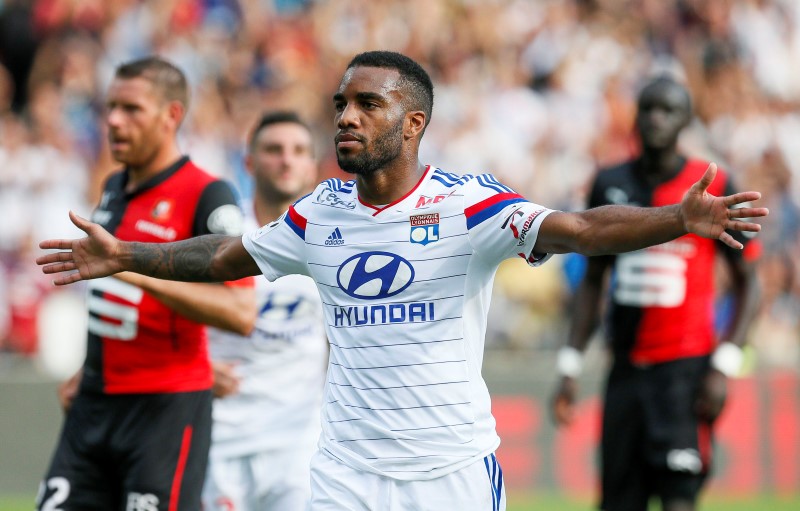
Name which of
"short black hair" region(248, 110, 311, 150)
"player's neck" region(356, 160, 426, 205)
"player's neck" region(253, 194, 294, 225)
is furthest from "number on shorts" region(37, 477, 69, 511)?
"short black hair" region(248, 110, 311, 150)

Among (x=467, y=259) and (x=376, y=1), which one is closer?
(x=467, y=259)

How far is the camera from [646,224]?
4.82 metres

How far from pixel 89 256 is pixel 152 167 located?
1471 mm

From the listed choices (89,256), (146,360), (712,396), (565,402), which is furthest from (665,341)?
(89,256)

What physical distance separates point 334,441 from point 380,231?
2.88 ft

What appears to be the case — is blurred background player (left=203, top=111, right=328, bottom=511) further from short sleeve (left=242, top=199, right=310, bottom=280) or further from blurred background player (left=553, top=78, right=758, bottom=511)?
short sleeve (left=242, top=199, right=310, bottom=280)

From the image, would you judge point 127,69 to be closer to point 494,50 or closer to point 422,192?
point 422,192

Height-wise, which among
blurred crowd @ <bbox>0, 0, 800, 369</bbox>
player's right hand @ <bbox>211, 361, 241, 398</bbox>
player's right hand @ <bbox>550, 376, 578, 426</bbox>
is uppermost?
blurred crowd @ <bbox>0, 0, 800, 369</bbox>

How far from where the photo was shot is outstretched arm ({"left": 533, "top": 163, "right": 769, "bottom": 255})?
468 cm

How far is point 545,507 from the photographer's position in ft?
41.4

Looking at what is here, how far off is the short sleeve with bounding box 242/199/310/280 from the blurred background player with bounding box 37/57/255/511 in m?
0.74

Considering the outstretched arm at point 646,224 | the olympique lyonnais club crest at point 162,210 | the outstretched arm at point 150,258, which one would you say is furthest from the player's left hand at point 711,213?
the olympique lyonnais club crest at point 162,210

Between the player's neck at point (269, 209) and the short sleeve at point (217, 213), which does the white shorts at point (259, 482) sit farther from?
the short sleeve at point (217, 213)

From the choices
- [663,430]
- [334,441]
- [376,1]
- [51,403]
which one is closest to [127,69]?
[334,441]
